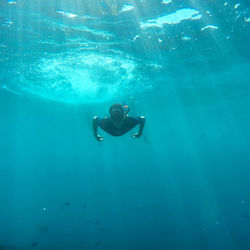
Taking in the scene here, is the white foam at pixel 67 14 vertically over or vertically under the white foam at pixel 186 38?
under

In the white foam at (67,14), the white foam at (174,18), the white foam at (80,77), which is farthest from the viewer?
the white foam at (80,77)

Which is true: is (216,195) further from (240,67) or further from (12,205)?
(12,205)

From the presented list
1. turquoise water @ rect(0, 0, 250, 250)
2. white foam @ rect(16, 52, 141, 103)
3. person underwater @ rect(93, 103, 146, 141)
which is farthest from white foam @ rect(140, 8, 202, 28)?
person underwater @ rect(93, 103, 146, 141)

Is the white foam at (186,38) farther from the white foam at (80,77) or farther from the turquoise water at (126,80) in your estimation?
the white foam at (80,77)

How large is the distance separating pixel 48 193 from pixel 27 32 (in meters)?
21.6

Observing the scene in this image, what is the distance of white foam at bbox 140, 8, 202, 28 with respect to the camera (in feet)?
37.2

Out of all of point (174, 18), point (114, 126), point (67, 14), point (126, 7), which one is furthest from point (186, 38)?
point (114, 126)

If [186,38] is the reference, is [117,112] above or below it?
below

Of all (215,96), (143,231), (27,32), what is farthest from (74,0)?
(215,96)

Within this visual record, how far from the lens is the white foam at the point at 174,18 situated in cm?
1135

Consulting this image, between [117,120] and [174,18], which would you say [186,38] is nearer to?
[174,18]

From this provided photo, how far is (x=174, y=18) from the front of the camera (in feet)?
39.0

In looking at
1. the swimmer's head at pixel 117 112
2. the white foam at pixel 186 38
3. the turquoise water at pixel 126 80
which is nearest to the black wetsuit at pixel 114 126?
the swimmer's head at pixel 117 112

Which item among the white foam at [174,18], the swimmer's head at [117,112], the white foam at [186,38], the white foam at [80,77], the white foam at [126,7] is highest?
the white foam at [80,77]
